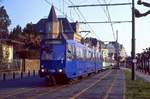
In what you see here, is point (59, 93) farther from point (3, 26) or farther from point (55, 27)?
point (55, 27)

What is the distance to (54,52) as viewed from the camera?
36500 mm

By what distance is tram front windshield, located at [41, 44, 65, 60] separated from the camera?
3628cm

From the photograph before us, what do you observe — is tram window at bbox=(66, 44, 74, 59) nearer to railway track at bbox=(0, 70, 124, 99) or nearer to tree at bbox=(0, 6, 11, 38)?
railway track at bbox=(0, 70, 124, 99)

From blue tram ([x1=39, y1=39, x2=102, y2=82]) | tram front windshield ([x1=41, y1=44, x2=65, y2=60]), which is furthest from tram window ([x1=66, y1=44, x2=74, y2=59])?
tram front windshield ([x1=41, y1=44, x2=65, y2=60])

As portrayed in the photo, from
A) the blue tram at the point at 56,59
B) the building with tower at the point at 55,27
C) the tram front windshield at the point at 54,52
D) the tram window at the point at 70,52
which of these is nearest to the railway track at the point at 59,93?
the blue tram at the point at 56,59

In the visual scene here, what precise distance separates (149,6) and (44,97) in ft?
32.4

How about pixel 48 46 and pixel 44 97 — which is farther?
pixel 48 46

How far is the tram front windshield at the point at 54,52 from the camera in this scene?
3628 cm

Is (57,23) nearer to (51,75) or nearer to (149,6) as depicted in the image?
(51,75)

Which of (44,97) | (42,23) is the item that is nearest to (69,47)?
(44,97)

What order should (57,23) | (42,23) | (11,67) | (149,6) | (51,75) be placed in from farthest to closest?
(42,23) < (57,23) < (11,67) < (51,75) < (149,6)

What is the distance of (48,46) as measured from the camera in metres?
36.5

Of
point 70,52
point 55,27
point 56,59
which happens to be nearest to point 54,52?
point 56,59

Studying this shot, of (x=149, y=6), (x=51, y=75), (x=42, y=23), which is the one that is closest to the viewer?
(x=149, y=6)
